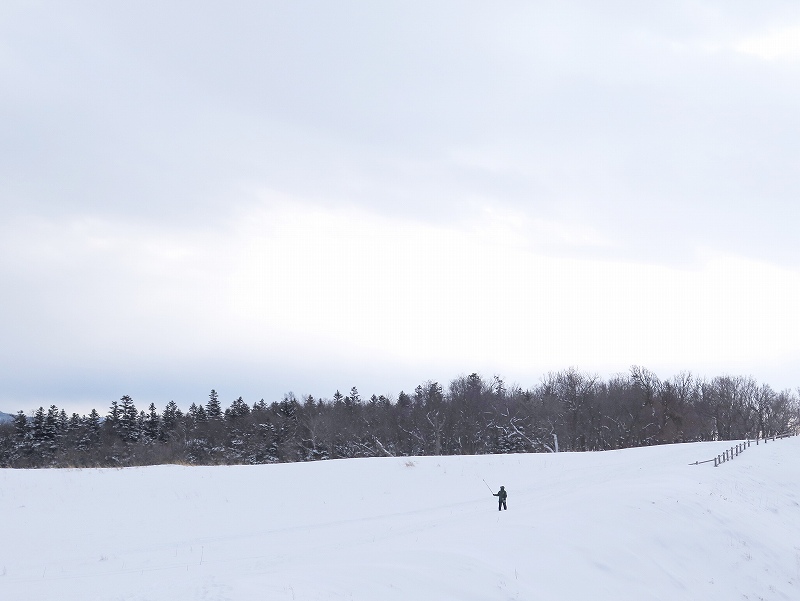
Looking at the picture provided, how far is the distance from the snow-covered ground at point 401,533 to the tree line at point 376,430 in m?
51.1

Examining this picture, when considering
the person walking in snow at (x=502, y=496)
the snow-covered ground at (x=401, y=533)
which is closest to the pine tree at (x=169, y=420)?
the snow-covered ground at (x=401, y=533)

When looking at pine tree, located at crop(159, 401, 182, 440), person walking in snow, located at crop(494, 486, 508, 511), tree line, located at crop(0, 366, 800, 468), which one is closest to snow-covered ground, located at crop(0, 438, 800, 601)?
person walking in snow, located at crop(494, 486, 508, 511)

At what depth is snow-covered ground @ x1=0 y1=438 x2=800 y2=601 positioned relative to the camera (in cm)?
1410

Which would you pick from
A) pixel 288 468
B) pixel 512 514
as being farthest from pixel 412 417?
pixel 512 514

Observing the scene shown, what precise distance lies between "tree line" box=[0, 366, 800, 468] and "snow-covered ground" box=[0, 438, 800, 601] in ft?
168

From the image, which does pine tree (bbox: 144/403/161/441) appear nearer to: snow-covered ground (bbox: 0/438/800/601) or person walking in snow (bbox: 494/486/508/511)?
snow-covered ground (bbox: 0/438/800/601)

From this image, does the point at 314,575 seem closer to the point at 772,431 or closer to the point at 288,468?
the point at 288,468

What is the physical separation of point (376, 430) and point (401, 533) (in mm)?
80701

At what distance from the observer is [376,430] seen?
101000 mm

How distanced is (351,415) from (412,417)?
12.5 metres

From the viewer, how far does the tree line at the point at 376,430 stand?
89.6 metres

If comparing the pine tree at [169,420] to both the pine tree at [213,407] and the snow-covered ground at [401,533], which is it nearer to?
the pine tree at [213,407]

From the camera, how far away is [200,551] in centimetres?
2033

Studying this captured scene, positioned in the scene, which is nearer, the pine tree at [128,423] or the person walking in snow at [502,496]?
the person walking in snow at [502,496]
